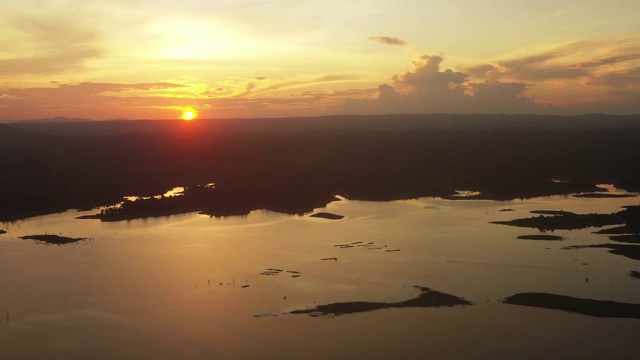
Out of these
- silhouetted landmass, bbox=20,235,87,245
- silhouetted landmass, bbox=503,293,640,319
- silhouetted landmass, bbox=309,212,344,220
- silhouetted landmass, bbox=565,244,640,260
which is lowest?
silhouetted landmass, bbox=503,293,640,319

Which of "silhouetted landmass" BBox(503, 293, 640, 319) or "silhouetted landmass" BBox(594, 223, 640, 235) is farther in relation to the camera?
"silhouetted landmass" BBox(594, 223, 640, 235)

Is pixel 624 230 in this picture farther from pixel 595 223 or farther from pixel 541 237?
pixel 541 237

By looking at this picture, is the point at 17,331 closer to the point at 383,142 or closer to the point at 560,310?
the point at 560,310

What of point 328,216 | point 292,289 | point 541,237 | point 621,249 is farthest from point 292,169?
point 292,289

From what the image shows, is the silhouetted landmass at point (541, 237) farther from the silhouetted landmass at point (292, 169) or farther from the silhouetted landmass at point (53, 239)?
the silhouetted landmass at point (53, 239)

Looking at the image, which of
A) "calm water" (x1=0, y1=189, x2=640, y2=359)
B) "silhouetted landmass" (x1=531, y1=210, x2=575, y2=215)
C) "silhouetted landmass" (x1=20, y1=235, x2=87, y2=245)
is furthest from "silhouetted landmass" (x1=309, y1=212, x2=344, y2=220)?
"silhouetted landmass" (x1=20, y1=235, x2=87, y2=245)

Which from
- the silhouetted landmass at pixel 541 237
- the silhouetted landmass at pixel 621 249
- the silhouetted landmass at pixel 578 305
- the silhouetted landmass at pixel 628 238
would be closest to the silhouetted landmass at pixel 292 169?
the silhouetted landmass at pixel 541 237

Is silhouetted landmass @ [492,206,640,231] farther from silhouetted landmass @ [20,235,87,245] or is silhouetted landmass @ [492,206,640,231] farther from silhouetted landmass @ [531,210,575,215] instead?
silhouetted landmass @ [20,235,87,245]
